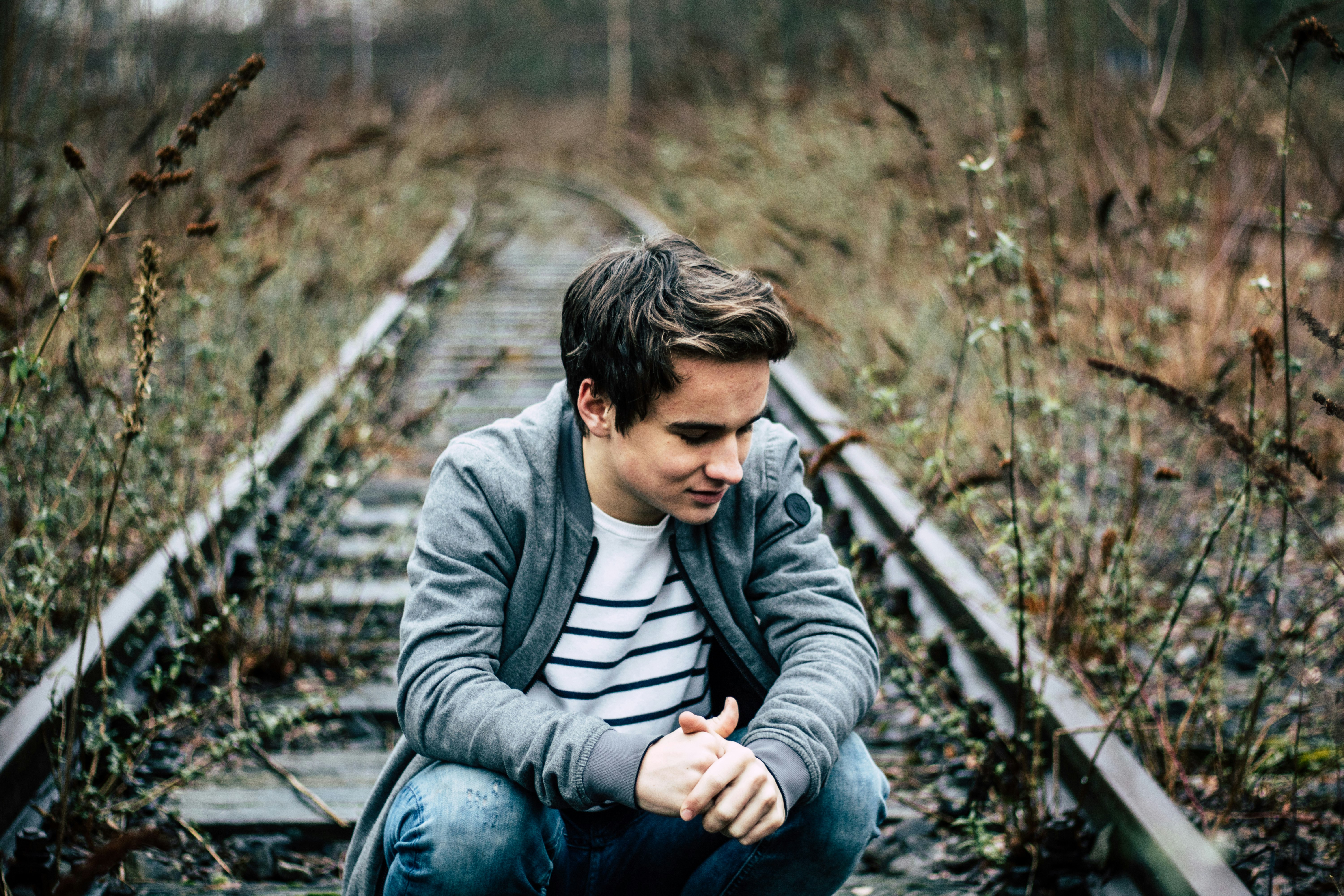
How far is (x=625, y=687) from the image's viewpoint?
5.79ft

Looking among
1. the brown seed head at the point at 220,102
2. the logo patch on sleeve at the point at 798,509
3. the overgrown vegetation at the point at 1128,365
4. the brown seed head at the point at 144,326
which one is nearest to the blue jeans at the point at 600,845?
A: the logo patch on sleeve at the point at 798,509

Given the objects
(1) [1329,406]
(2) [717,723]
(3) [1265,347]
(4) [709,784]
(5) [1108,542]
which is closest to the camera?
(4) [709,784]

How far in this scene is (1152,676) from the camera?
2.78 m

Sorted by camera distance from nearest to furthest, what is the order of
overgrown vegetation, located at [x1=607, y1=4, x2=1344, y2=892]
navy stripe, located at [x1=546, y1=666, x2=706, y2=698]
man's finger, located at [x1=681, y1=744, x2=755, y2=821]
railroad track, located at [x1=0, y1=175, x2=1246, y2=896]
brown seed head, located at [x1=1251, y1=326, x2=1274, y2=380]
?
1. man's finger, located at [x1=681, y1=744, x2=755, y2=821]
2. navy stripe, located at [x1=546, y1=666, x2=706, y2=698]
3. brown seed head, located at [x1=1251, y1=326, x2=1274, y2=380]
4. railroad track, located at [x1=0, y1=175, x2=1246, y2=896]
5. overgrown vegetation, located at [x1=607, y1=4, x2=1344, y2=892]

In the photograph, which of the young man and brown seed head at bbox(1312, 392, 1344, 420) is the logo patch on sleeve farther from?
brown seed head at bbox(1312, 392, 1344, 420)

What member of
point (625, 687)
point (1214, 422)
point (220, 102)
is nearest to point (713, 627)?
point (625, 687)

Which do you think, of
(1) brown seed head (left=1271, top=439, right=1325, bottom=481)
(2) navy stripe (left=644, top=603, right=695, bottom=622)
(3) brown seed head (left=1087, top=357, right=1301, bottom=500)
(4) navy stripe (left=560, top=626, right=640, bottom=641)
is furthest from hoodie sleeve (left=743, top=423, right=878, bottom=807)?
(1) brown seed head (left=1271, top=439, right=1325, bottom=481)

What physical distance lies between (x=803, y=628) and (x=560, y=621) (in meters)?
0.40

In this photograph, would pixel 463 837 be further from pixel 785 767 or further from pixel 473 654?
pixel 785 767

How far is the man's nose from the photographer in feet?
5.20

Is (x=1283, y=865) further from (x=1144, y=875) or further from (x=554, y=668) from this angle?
(x=554, y=668)

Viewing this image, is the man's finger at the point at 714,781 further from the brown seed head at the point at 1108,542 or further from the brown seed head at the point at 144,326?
the brown seed head at the point at 1108,542

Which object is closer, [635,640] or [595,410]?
[595,410]

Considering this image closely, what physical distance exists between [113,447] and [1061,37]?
365 cm
